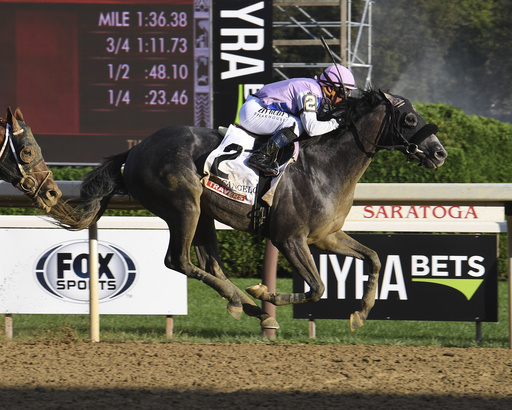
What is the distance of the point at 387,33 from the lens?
3070cm

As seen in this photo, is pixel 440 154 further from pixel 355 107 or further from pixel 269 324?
pixel 269 324

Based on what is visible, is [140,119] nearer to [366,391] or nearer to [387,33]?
[366,391]

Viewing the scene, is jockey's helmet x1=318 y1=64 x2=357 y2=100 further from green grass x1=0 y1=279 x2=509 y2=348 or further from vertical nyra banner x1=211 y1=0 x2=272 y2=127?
vertical nyra banner x1=211 y1=0 x2=272 y2=127

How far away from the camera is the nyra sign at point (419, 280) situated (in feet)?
18.9

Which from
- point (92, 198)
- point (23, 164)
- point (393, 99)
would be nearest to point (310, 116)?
point (393, 99)

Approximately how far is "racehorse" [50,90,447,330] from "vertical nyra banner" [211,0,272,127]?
4622 millimetres

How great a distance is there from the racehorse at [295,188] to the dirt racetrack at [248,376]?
0.42 m

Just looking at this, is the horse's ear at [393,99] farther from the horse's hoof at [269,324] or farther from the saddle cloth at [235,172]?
the horse's hoof at [269,324]

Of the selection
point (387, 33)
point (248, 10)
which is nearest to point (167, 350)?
point (248, 10)

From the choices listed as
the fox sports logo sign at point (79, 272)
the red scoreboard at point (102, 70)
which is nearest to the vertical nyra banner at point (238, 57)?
the red scoreboard at point (102, 70)

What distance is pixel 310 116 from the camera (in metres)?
5.11

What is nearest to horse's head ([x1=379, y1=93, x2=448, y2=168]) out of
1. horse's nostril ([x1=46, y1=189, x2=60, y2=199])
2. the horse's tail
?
the horse's tail

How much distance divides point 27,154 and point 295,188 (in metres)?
1.63

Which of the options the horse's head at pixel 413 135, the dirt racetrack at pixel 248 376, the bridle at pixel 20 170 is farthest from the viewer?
the horse's head at pixel 413 135
